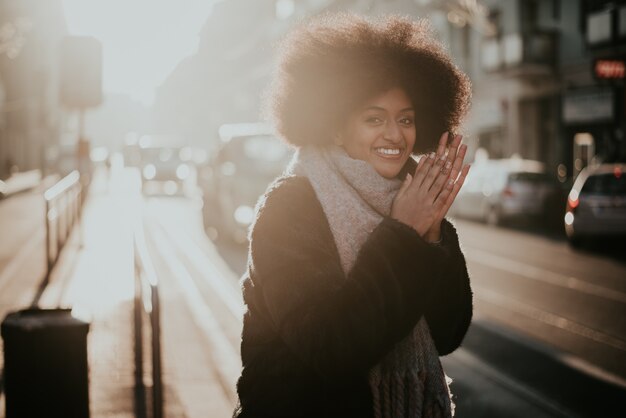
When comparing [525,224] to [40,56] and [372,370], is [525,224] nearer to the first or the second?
[372,370]

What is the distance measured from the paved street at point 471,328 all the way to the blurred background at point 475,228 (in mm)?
25

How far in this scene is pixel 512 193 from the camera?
2186 cm

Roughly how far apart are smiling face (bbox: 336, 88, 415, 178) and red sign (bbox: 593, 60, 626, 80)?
24.5m

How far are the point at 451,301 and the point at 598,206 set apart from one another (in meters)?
14.9

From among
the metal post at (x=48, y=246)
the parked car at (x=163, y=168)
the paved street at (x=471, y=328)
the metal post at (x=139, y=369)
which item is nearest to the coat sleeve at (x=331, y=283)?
the paved street at (x=471, y=328)

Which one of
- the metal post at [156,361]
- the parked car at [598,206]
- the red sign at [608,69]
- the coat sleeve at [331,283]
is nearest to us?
the coat sleeve at [331,283]

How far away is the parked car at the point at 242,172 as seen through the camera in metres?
16.3

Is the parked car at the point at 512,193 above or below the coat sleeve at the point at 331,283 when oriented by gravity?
below

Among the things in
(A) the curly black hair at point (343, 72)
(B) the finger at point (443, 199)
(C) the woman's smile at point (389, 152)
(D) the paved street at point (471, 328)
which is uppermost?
(A) the curly black hair at point (343, 72)

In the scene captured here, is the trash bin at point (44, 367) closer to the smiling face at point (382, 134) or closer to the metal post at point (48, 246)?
the smiling face at point (382, 134)

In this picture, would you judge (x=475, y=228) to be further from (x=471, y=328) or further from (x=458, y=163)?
(x=458, y=163)

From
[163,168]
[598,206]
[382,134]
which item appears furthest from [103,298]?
[163,168]

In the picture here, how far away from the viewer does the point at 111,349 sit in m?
7.33

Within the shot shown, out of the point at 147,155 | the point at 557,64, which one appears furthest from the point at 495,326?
the point at 147,155
